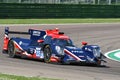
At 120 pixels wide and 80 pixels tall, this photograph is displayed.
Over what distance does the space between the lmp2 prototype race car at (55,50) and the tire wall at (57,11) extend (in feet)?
71.8

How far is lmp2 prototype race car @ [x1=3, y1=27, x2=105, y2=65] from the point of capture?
14.9 m

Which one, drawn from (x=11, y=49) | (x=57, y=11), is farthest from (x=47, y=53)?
(x=57, y=11)

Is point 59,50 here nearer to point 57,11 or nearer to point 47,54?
point 47,54

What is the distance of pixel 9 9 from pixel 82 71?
84.8 ft

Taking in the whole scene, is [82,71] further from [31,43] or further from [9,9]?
[9,9]

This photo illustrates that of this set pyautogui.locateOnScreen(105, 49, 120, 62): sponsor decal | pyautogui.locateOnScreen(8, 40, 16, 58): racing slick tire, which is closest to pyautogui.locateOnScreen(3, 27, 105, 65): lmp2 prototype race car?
pyautogui.locateOnScreen(8, 40, 16, 58): racing slick tire

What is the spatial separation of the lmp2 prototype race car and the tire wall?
71.8 feet

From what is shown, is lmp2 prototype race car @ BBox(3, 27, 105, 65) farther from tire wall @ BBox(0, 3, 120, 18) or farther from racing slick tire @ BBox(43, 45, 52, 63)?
tire wall @ BBox(0, 3, 120, 18)

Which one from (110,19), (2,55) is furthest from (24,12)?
(2,55)

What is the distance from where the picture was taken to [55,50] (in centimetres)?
1520

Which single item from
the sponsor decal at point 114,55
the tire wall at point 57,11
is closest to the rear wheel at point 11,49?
the sponsor decal at point 114,55

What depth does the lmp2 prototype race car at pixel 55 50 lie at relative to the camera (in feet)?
49.0

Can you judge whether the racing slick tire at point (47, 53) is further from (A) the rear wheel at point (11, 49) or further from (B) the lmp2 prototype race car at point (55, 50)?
(A) the rear wheel at point (11, 49)

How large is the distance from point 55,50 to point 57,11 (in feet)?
87.7
